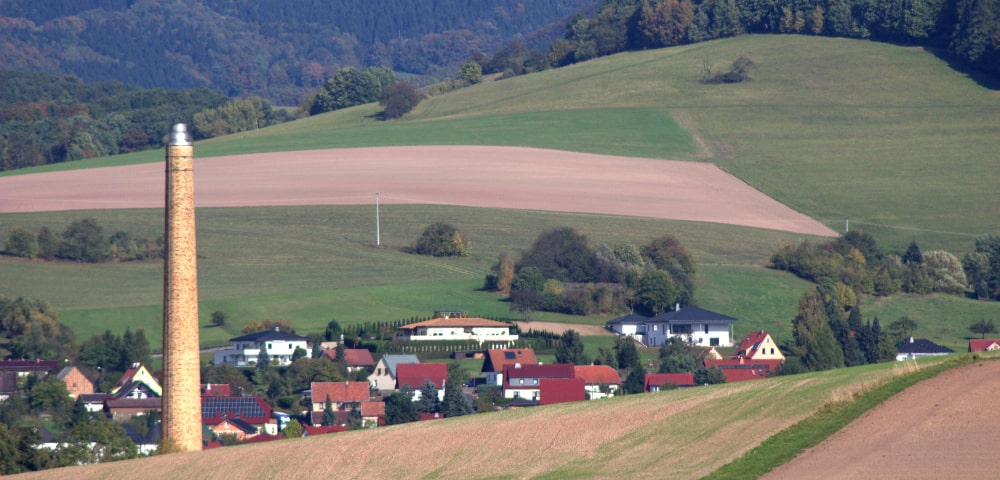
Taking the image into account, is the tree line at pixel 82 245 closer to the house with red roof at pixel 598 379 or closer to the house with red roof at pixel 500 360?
the house with red roof at pixel 500 360

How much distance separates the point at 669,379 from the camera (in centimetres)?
6950

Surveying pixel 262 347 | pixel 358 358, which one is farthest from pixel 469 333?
pixel 262 347

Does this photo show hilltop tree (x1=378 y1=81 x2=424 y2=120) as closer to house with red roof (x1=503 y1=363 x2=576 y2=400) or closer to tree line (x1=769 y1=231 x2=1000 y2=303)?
tree line (x1=769 y1=231 x2=1000 y2=303)

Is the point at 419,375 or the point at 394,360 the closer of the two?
the point at 419,375

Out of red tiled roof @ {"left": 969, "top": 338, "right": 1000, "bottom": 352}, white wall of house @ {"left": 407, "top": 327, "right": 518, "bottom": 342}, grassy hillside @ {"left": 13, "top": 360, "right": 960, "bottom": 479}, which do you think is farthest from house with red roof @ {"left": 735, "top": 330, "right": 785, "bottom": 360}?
grassy hillside @ {"left": 13, "top": 360, "right": 960, "bottom": 479}

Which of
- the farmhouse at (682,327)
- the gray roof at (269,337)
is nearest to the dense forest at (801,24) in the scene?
the farmhouse at (682,327)

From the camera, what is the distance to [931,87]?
143375mm

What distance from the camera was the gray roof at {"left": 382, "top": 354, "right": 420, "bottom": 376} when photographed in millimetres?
75750

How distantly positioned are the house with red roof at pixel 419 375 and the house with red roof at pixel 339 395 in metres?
2.86

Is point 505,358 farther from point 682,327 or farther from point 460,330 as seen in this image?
point 682,327

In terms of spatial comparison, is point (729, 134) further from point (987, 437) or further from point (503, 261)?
point (987, 437)

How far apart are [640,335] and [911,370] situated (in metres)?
57.6

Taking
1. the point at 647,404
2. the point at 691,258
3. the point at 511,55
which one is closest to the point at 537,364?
the point at 691,258

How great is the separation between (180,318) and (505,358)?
3423 cm
